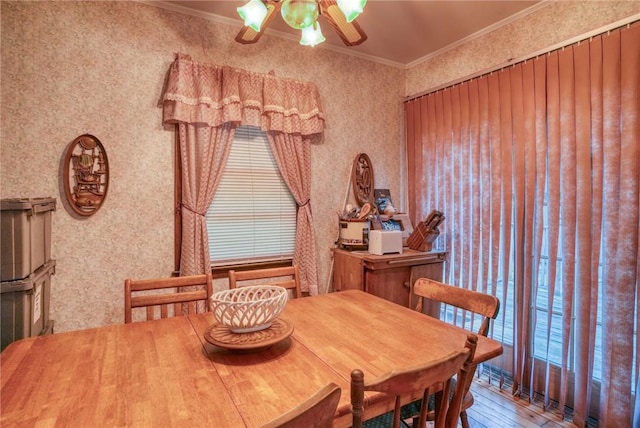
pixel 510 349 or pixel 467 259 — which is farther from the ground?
pixel 467 259

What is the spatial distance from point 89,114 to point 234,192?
3.52ft

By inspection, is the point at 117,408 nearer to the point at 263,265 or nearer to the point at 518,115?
the point at 263,265

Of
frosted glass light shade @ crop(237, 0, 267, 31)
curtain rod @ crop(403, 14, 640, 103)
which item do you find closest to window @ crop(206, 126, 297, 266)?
frosted glass light shade @ crop(237, 0, 267, 31)

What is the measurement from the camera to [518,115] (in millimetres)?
2414

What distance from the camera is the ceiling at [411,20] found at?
7.86 ft

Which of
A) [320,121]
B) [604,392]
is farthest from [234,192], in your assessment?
[604,392]

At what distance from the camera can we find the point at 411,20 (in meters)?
2.62

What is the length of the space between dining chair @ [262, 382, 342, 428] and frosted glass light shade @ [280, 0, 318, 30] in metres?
1.37

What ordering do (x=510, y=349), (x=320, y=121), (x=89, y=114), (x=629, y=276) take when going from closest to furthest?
(x=629, y=276)
(x=89, y=114)
(x=510, y=349)
(x=320, y=121)

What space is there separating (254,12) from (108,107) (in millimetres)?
1344

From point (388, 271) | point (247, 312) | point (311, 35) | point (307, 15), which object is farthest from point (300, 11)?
point (388, 271)

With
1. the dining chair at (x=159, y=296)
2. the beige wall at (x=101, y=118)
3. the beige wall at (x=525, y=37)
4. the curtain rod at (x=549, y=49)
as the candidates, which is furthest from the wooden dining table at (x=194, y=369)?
the beige wall at (x=525, y=37)

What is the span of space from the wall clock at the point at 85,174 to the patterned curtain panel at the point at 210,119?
0.49 meters

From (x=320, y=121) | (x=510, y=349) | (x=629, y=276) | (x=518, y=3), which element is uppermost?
(x=518, y=3)
